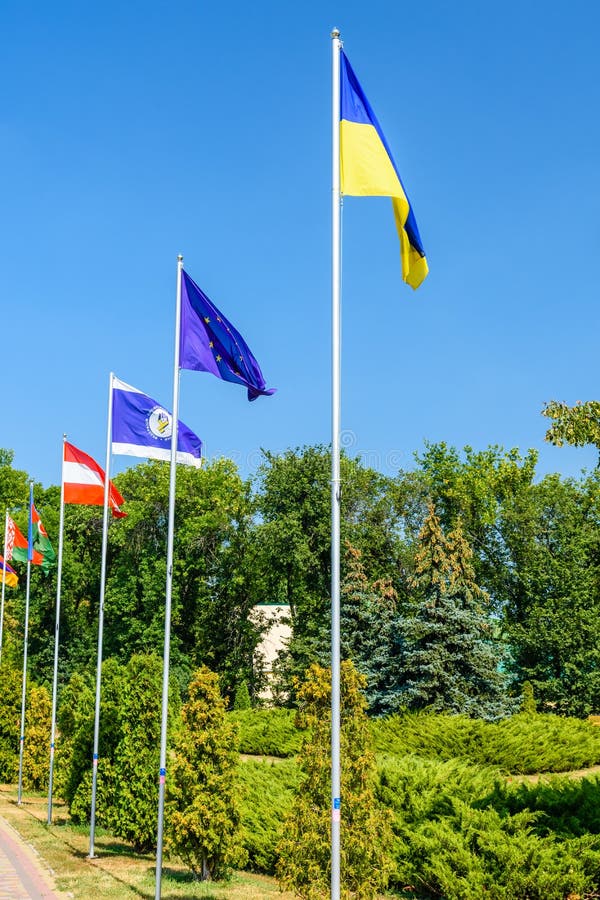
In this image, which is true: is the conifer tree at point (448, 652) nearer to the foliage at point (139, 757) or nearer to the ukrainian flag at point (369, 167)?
the foliage at point (139, 757)

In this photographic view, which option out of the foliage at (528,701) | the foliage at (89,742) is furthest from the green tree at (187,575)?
the foliage at (89,742)

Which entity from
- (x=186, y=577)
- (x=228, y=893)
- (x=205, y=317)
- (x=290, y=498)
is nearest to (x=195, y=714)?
(x=228, y=893)

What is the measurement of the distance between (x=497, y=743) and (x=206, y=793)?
15.3 m

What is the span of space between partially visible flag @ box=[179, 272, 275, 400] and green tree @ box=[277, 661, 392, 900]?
486 centimetres

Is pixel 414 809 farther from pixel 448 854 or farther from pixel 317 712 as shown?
pixel 317 712

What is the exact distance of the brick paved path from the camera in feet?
49.3

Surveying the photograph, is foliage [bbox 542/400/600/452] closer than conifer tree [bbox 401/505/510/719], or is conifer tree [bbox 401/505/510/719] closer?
foliage [bbox 542/400/600/452]

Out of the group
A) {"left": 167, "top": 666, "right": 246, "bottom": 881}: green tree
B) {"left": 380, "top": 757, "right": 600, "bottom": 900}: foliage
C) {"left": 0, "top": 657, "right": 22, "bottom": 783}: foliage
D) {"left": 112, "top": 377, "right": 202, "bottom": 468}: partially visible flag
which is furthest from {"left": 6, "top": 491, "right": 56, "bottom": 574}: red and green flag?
{"left": 380, "top": 757, "right": 600, "bottom": 900}: foliage

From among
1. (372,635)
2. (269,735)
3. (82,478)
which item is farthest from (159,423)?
(372,635)

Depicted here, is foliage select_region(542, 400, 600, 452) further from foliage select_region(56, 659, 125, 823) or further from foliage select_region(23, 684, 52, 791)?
foliage select_region(23, 684, 52, 791)

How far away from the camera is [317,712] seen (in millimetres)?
13242

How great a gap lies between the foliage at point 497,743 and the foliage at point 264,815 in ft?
30.5

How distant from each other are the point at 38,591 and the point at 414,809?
121ft

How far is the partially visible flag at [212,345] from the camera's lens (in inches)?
561
